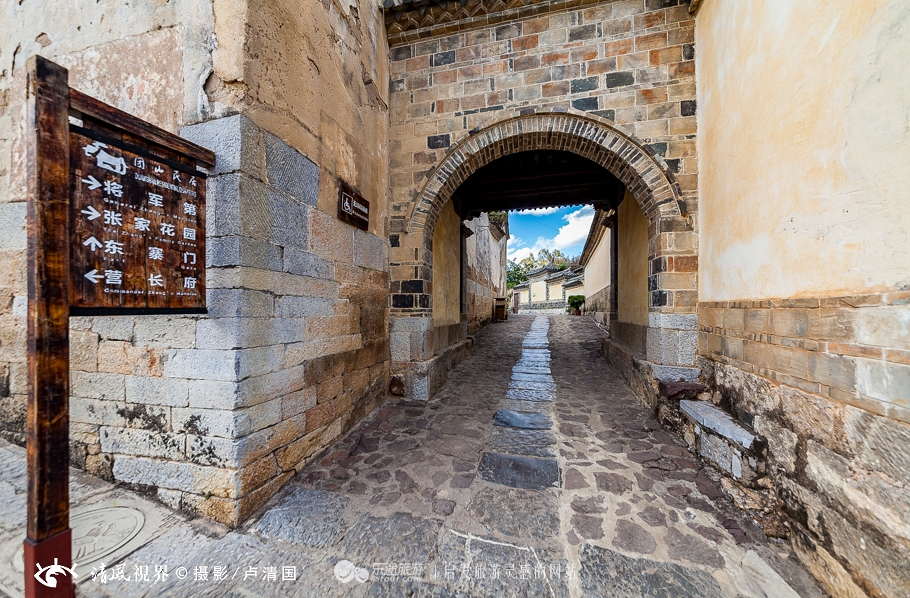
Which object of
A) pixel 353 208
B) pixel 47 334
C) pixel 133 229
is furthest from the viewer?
pixel 353 208

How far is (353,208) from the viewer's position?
3.24 metres

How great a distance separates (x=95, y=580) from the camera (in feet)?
5.15

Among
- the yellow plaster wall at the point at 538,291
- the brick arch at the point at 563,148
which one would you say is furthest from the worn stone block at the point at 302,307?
the yellow plaster wall at the point at 538,291

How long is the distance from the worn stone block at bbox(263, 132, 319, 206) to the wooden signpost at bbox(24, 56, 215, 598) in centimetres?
35

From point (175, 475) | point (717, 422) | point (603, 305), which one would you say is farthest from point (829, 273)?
point (603, 305)

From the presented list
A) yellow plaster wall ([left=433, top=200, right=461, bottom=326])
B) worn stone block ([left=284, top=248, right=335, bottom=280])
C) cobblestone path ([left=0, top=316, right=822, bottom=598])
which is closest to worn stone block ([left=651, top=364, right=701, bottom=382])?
cobblestone path ([left=0, top=316, right=822, bottom=598])

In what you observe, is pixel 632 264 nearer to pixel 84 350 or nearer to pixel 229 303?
pixel 229 303

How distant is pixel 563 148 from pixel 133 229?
4080 mm

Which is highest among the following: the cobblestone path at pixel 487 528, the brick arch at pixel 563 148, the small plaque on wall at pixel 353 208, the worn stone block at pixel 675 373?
the brick arch at pixel 563 148

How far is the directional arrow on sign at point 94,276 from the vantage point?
1408 millimetres

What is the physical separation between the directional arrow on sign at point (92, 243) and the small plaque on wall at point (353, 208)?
1737 mm

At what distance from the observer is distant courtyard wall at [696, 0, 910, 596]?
4.70ft
